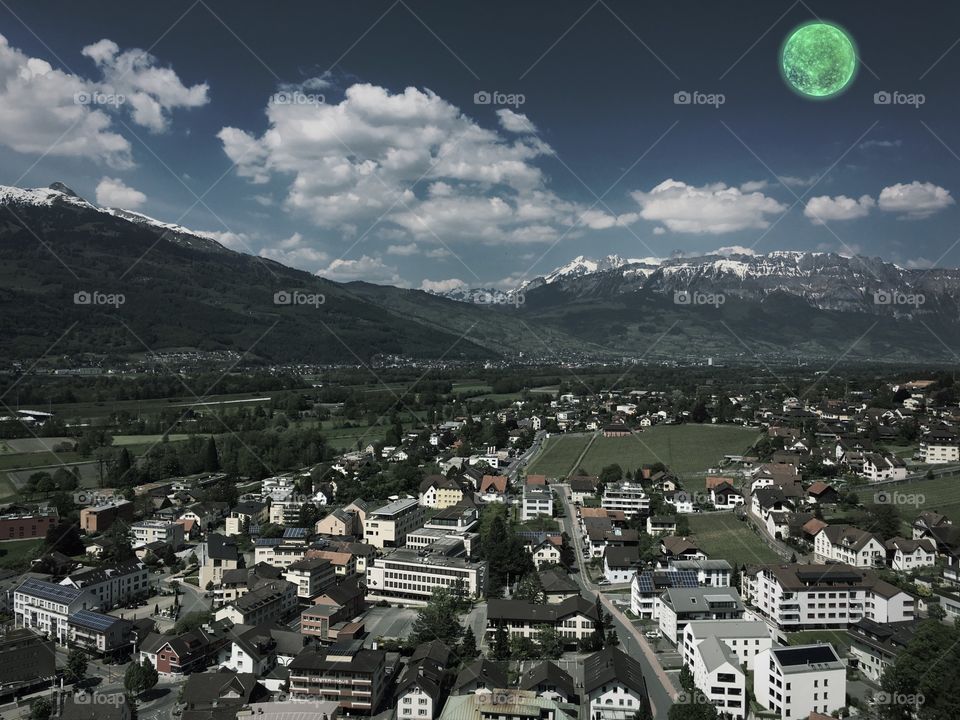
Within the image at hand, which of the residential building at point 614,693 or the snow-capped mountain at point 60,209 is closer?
the residential building at point 614,693

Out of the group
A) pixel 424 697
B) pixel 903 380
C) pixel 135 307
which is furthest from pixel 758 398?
pixel 135 307

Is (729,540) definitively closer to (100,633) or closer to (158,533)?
(100,633)

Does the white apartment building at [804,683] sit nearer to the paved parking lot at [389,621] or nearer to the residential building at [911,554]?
the paved parking lot at [389,621]

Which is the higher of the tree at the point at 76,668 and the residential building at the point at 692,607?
the residential building at the point at 692,607

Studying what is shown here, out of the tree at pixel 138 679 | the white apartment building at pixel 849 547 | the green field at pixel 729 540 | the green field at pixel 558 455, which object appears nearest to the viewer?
the tree at pixel 138 679

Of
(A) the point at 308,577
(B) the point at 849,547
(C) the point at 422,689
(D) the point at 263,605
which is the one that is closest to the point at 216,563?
(A) the point at 308,577

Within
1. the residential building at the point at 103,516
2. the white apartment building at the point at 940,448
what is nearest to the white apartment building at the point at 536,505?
the residential building at the point at 103,516

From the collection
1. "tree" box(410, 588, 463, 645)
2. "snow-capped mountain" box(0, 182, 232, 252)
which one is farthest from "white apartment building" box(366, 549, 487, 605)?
"snow-capped mountain" box(0, 182, 232, 252)

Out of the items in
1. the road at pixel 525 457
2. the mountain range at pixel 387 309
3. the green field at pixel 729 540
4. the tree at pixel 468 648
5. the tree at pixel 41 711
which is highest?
the mountain range at pixel 387 309
